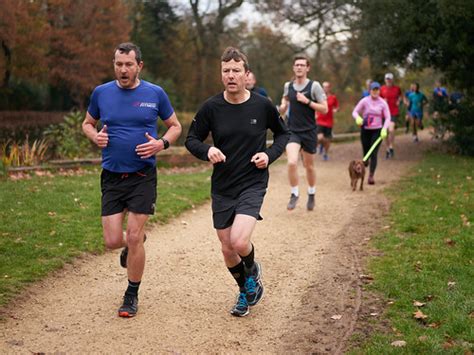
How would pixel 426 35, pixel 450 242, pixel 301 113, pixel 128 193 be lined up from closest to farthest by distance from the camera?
pixel 128 193 → pixel 450 242 → pixel 301 113 → pixel 426 35

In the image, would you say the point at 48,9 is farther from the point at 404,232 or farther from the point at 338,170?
the point at 404,232

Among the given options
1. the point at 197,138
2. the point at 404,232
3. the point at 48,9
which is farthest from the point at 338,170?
the point at 48,9

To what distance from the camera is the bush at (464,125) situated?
16733 millimetres

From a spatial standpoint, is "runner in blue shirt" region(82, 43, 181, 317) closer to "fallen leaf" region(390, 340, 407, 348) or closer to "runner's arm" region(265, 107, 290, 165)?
"runner's arm" region(265, 107, 290, 165)

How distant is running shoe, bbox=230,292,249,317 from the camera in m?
5.53

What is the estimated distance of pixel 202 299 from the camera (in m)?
6.07

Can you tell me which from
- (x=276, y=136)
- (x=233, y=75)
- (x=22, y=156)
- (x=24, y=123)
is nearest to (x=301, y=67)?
(x=276, y=136)

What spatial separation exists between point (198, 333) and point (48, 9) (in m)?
28.9

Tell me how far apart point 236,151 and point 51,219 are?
4610 millimetres

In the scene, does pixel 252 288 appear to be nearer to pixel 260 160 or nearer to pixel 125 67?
pixel 260 160

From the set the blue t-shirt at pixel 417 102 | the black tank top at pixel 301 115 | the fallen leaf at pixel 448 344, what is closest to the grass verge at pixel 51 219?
the black tank top at pixel 301 115

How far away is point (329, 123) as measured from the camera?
720 inches

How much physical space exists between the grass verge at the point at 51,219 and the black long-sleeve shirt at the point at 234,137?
7.80ft

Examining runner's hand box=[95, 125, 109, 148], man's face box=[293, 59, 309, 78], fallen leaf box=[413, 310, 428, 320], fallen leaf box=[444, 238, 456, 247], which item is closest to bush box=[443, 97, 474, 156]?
man's face box=[293, 59, 309, 78]
